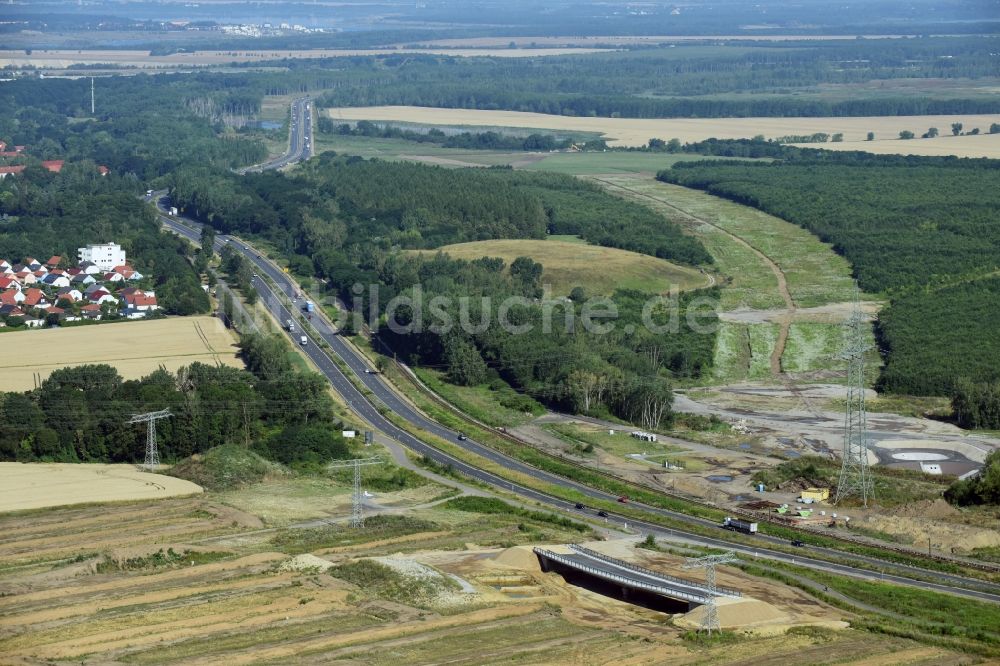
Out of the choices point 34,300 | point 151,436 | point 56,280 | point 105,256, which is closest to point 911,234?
point 105,256

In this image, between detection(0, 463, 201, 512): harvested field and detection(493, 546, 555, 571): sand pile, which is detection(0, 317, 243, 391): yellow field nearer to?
detection(0, 463, 201, 512): harvested field

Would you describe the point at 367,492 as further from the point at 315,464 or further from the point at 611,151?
the point at 611,151

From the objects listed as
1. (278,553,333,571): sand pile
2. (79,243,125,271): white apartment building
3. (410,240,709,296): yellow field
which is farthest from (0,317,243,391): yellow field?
(278,553,333,571): sand pile

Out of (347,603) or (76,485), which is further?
(76,485)

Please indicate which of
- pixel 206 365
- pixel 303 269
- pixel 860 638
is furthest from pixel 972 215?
pixel 860 638

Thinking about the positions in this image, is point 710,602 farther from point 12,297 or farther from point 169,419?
point 12,297

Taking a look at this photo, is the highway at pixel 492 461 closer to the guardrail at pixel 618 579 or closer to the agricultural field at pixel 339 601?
the agricultural field at pixel 339 601
